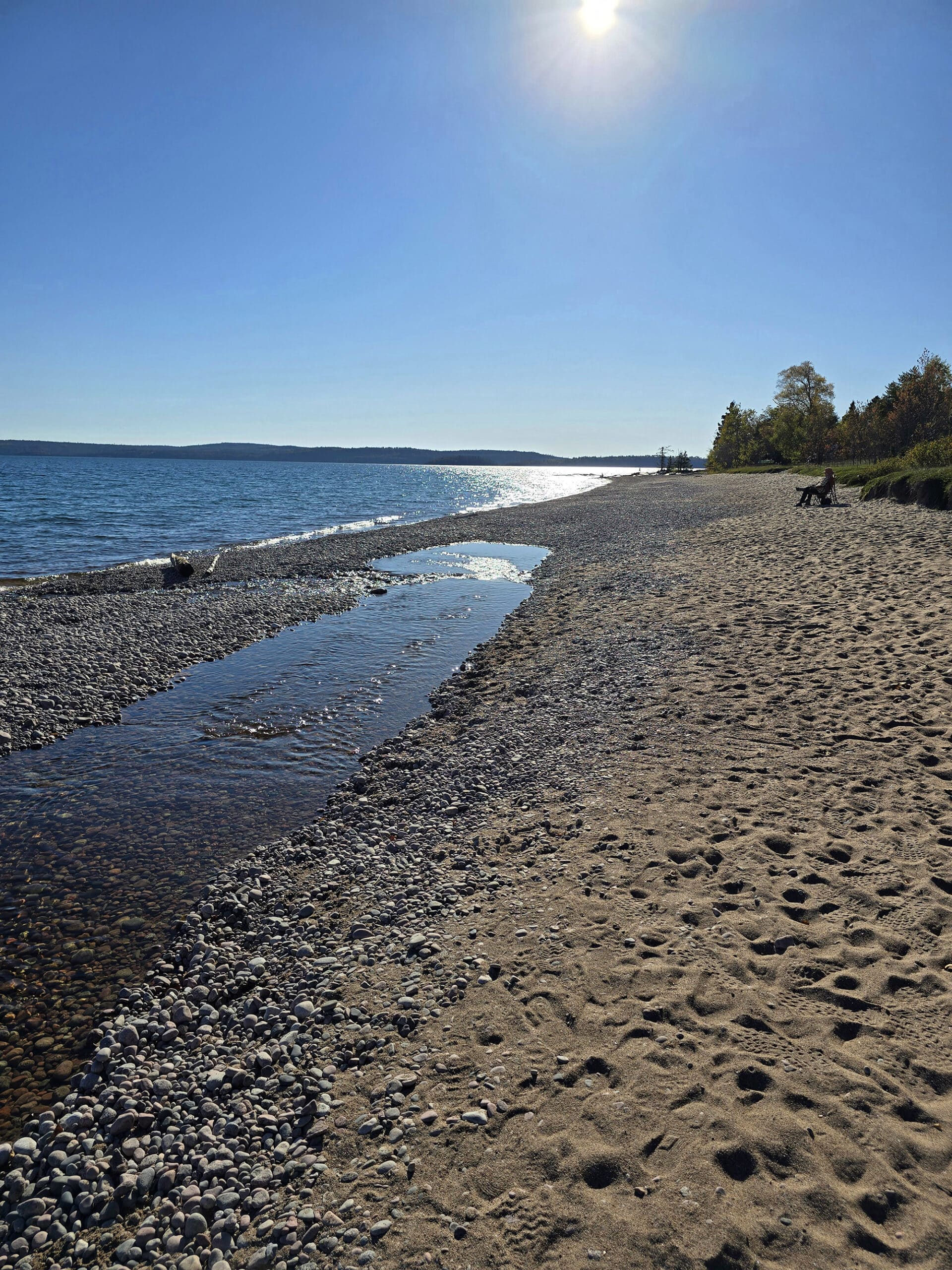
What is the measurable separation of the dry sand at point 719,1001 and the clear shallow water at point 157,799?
354cm

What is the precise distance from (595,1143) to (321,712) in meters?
10.3

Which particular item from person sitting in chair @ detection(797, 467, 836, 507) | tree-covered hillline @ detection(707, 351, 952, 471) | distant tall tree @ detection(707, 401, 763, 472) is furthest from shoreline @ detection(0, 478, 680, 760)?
distant tall tree @ detection(707, 401, 763, 472)

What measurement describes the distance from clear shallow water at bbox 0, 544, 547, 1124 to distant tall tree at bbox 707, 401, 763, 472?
11096 centimetres

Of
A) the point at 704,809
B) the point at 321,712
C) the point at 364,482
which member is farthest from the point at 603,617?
the point at 364,482

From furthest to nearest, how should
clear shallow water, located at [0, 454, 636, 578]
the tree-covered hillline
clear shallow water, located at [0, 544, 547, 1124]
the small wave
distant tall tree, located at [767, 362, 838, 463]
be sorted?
distant tall tree, located at [767, 362, 838, 463] < the tree-covered hillline < the small wave < clear shallow water, located at [0, 454, 636, 578] < clear shallow water, located at [0, 544, 547, 1124]

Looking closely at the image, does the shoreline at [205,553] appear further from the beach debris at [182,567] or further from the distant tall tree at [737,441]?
the distant tall tree at [737,441]

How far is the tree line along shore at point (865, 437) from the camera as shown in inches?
1356

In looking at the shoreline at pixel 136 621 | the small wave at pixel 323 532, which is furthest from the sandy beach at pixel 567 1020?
the small wave at pixel 323 532

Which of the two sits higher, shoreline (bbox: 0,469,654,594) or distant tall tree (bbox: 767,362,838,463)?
distant tall tree (bbox: 767,362,838,463)

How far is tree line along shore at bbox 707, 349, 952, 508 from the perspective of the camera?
34.4m

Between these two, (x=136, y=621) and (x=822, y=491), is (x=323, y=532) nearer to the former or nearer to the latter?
(x=136, y=621)

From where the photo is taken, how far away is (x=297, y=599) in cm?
2405

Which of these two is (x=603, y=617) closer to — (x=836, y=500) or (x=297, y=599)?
(x=297, y=599)

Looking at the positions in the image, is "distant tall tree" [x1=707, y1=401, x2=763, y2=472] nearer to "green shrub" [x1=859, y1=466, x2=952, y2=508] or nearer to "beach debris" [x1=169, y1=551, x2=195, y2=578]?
"green shrub" [x1=859, y1=466, x2=952, y2=508]
